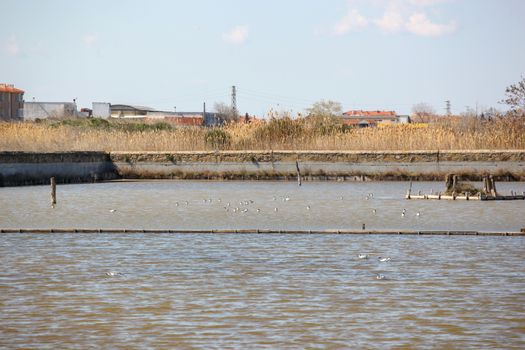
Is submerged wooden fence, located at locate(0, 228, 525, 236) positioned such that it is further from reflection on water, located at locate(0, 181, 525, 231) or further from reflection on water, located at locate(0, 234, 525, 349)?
reflection on water, located at locate(0, 181, 525, 231)

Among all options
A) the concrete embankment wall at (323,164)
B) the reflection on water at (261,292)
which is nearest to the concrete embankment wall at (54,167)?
the concrete embankment wall at (323,164)

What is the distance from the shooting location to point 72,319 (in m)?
12.8

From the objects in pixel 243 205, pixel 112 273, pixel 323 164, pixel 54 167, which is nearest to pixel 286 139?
pixel 323 164

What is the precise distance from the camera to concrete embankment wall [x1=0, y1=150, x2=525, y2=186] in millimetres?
42688

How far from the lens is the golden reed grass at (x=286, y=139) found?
152ft

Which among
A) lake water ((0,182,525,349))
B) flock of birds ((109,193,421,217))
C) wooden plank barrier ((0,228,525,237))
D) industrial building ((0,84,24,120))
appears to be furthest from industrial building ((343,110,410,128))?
wooden plank barrier ((0,228,525,237))

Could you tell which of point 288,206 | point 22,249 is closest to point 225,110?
point 288,206

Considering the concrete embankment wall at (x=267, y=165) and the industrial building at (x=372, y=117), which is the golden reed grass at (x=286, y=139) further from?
the industrial building at (x=372, y=117)

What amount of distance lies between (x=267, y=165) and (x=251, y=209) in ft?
54.7

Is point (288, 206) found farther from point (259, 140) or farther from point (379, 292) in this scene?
point (259, 140)

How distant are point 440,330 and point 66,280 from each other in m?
5.68

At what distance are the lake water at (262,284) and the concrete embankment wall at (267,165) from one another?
1562cm

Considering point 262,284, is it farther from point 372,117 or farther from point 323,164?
point 372,117

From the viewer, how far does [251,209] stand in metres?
28.6
